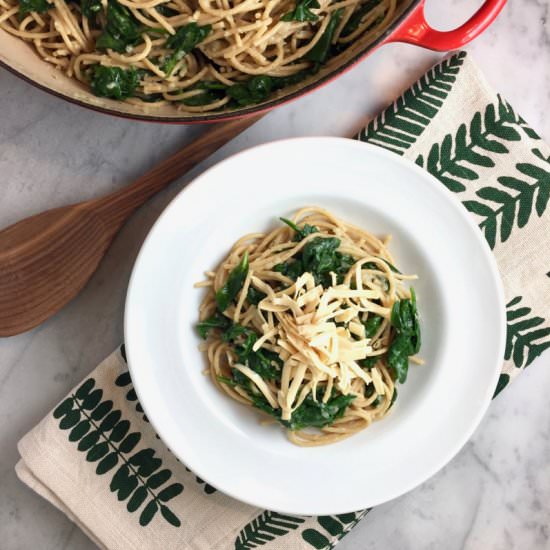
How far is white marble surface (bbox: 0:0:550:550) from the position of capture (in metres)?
2.48

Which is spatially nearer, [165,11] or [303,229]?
[165,11]

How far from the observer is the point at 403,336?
2248 millimetres

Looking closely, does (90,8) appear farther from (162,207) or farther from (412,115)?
(412,115)

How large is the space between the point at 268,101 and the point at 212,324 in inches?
29.8

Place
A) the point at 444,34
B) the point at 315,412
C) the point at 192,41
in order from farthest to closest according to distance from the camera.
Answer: the point at 315,412, the point at 192,41, the point at 444,34

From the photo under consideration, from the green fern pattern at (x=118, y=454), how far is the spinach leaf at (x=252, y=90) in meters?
1.10

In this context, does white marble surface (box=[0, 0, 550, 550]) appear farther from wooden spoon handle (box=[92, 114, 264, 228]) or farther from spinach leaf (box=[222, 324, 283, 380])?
spinach leaf (box=[222, 324, 283, 380])

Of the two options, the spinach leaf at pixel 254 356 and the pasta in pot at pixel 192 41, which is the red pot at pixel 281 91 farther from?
the spinach leaf at pixel 254 356

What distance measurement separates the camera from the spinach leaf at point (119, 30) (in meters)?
2.02

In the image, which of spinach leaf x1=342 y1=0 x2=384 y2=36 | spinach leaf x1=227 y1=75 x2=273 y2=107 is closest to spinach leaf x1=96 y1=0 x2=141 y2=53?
spinach leaf x1=227 y1=75 x2=273 y2=107

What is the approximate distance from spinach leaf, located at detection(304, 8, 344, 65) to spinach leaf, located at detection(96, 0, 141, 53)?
529 millimetres

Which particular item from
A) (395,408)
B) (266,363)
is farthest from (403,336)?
(266,363)

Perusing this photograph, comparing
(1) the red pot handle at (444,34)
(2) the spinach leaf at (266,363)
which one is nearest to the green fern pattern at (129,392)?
(2) the spinach leaf at (266,363)

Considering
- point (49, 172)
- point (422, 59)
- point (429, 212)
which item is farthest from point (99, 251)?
point (422, 59)
